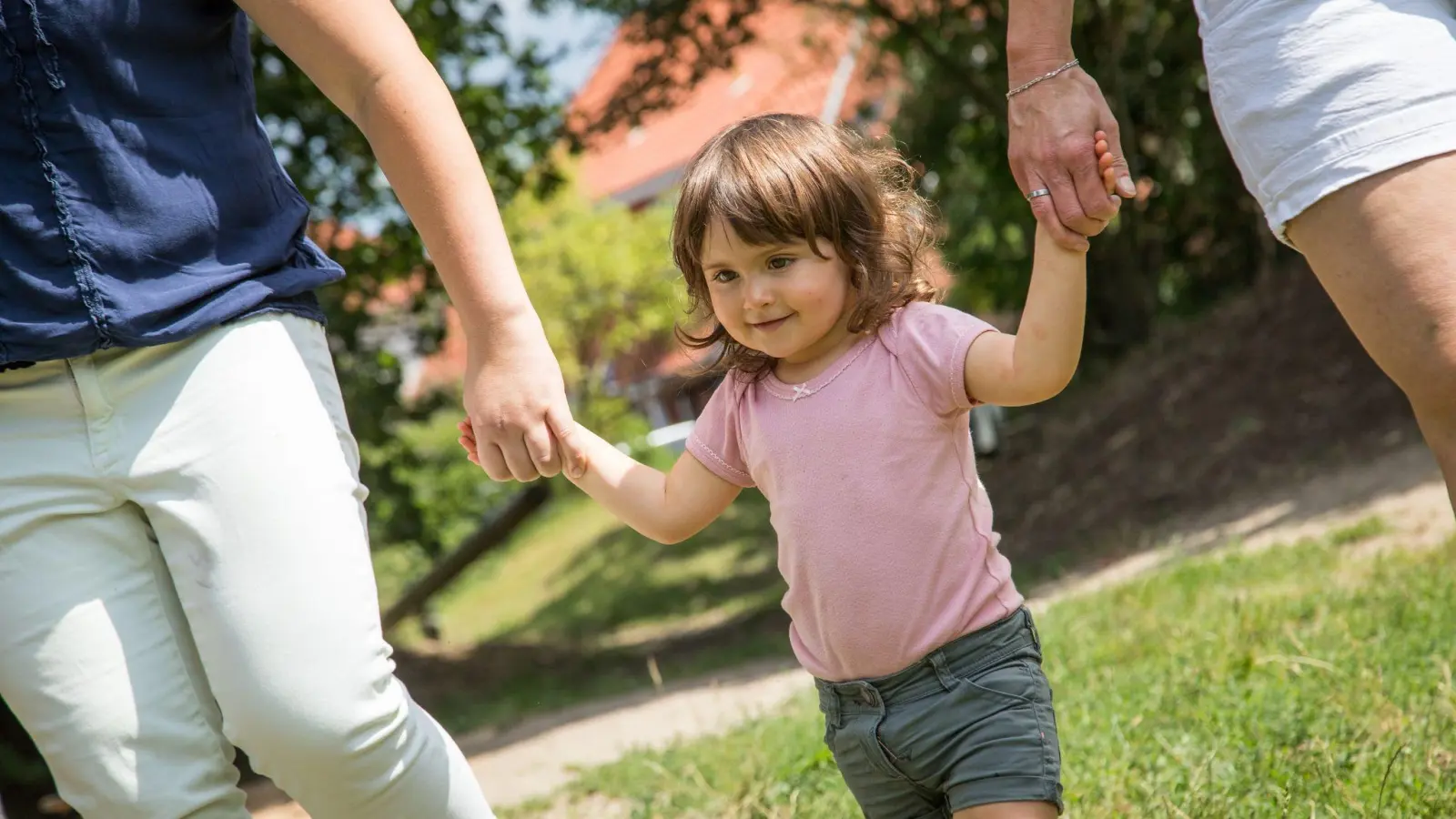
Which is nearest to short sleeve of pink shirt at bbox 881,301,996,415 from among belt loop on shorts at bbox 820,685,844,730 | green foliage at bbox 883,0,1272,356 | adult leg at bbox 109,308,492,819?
belt loop on shorts at bbox 820,685,844,730

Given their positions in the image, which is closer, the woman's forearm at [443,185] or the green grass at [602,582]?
the woman's forearm at [443,185]

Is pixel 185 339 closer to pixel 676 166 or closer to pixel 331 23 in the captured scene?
pixel 331 23

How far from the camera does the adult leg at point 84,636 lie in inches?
70.8

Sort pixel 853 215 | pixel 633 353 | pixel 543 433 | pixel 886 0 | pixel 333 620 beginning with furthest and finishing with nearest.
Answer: pixel 633 353
pixel 886 0
pixel 853 215
pixel 543 433
pixel 333 620

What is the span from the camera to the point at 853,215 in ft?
7.49

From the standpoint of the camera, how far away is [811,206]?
87.8 inches

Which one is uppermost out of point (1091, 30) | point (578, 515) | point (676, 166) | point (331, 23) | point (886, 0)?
point (331, 23)

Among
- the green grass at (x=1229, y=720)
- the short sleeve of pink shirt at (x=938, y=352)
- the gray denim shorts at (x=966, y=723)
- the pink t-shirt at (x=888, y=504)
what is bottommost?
the green grass at (x=1229, y=720)

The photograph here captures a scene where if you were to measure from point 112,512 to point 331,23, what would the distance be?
0.69 meters

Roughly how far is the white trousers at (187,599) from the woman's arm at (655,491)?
1.85ft

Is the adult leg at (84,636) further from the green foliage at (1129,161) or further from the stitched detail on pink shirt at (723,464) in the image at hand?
the green foliage at (1129,161)

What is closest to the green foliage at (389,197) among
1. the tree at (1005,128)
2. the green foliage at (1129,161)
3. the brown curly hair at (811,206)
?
the tree at (1005,128)

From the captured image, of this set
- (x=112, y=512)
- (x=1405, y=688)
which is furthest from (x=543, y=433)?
(x=1405, y=688)

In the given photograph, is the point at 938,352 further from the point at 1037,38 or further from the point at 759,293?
the point at 1037,38
